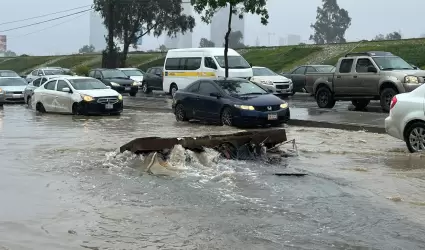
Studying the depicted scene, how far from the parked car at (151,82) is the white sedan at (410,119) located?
23195 millimetres

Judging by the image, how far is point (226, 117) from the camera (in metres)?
16.6

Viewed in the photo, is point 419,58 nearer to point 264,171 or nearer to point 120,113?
point 120,113

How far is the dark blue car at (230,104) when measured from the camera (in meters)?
16.1

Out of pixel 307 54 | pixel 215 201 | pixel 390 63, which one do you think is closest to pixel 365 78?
pixel 390 63

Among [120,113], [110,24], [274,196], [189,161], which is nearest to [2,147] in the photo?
[189,161]

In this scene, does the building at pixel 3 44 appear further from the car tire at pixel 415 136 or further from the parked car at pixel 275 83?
the car tire at pixel 415 136

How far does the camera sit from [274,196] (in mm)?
7840

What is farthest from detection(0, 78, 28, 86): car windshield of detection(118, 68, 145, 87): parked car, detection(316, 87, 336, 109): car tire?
detection(316, 87, 336, 109): car tire

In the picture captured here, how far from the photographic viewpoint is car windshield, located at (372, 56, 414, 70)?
1967 cm

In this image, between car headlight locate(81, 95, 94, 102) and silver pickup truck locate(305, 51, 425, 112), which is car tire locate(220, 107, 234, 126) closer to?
silver pickup truck locate(305, 51, 425, 112)

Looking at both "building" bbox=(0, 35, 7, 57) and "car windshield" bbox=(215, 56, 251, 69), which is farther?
"building" bbox=(0, 35, 7, 57)

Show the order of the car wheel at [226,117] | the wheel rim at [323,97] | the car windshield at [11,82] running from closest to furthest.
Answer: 1. the car wheel at [226,117]
2. the wheel rim at [323,97]
3. the car windshield at [11,82]

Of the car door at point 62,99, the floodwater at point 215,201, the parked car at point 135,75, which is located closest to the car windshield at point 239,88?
the floodwater at point 215,201

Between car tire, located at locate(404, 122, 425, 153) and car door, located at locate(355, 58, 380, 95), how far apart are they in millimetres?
8293
